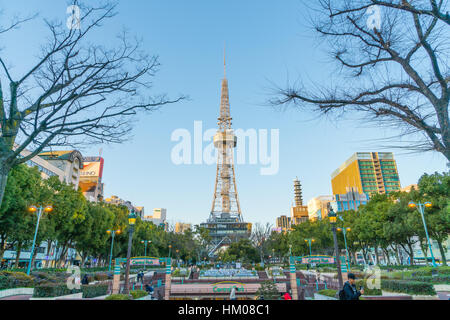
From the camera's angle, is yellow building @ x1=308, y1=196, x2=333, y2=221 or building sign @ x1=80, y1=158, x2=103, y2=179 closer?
building sign @ x1=80, y1=158, x2=103, y2=179

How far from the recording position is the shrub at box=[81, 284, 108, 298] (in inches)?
611

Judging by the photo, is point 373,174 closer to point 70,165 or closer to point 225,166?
point 225,166

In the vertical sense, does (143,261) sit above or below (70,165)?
below

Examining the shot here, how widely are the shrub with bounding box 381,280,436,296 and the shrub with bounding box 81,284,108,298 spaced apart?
1688 cm

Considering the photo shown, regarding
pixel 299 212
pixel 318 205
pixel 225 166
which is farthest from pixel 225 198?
pixel 299 212

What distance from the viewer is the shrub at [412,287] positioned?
13258 millimetres

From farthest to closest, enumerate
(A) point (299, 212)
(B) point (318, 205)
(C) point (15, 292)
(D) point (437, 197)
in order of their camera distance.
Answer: (A) point (299, 212) < (B) point (318, 205) < (D) point (437, 197) < (C) point (15, 292)

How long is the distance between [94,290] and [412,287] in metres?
17.1

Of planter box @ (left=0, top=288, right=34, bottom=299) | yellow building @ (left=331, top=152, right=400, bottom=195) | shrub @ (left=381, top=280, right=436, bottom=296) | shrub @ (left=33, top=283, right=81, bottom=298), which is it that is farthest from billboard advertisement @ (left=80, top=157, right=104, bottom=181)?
yellow building @ (left=331, top=152, right=400, bottom=195)

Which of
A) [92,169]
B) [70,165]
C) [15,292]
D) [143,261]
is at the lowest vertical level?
[15,292]

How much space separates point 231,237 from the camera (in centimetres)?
8694

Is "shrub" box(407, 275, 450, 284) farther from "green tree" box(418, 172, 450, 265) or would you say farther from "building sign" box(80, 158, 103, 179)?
"building sign" box(80, 158, 103, 179)

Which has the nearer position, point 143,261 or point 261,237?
point 143,261

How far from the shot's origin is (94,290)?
16312 millimetres
